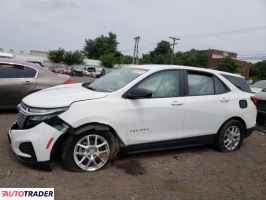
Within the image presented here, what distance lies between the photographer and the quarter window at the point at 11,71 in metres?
8.20

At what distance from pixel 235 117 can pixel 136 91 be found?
92.0 inches

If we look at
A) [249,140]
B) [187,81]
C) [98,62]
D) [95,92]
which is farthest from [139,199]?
[98,62]

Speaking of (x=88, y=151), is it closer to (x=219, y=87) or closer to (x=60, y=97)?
(x=60, y=97)

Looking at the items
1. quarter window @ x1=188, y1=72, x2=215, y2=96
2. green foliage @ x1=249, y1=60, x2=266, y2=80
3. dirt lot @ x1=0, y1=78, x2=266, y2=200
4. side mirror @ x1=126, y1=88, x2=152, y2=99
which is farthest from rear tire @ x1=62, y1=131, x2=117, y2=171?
green foliage @ x1=249, y1=60, x2=266, y2=80

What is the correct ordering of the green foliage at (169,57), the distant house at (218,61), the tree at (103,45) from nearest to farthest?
1. the green foliage at (169,57)
2. the distant house at (218,61)
3. the tree at (103,45)

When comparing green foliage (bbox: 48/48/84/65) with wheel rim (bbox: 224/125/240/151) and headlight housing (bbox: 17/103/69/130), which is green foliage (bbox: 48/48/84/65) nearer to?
wheel rim (bbox: 224/125/240/151)

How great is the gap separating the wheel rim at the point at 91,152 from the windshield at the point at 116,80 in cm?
88

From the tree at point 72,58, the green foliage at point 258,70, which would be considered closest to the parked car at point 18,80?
the tree at point 72,58

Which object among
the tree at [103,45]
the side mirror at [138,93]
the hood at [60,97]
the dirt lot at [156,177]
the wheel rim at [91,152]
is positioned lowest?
the dirt lot at [156,177]

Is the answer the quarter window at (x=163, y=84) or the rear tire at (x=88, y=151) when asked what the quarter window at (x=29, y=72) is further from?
the rear tire at (x=88, y=151)

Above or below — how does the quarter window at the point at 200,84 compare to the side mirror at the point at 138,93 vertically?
above

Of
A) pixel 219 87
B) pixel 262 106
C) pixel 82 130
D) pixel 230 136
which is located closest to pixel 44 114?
pixel 82 130

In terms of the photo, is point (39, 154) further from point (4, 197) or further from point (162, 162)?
point (162, 162)

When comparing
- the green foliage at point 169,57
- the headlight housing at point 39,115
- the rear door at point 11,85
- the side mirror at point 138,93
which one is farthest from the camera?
the green foliage at point 169,57
